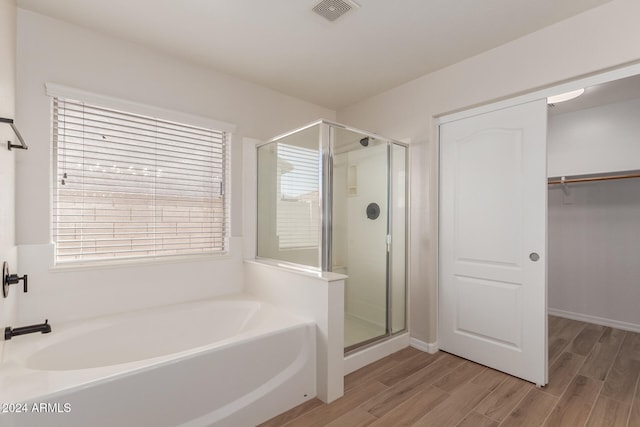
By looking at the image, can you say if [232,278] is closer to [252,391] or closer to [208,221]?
[208,221]

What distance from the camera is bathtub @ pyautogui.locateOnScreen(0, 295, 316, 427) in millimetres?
1214

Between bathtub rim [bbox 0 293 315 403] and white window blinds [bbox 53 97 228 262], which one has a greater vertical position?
white window blinds [bbox 53 97 228 262]

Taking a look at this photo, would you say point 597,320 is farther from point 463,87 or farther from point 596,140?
point 463,87

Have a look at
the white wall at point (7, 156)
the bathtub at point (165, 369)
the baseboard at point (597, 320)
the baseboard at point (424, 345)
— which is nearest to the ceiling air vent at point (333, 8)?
the white wall at point (7, 156)

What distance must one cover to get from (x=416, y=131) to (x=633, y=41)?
1.42m

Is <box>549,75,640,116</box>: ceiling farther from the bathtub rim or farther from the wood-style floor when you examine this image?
the bathtub rim

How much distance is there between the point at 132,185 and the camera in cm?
227

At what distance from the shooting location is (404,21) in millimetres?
1995

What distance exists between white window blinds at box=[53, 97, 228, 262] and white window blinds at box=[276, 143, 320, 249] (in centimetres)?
55

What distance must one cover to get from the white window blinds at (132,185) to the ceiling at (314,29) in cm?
58

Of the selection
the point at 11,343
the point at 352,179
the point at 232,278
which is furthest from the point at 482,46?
the point at 11,343

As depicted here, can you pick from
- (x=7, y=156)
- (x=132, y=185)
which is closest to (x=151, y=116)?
(x=132, y=185)

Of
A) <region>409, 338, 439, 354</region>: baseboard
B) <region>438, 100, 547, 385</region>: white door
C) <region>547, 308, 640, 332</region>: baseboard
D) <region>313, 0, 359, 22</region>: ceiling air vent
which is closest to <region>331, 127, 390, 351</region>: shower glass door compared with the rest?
<region>409, 338, 439, 354</region>: baseboard

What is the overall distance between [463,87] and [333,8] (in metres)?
1.28
